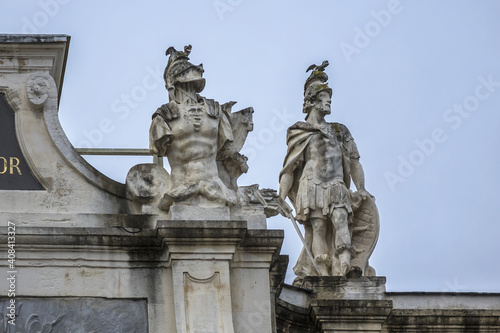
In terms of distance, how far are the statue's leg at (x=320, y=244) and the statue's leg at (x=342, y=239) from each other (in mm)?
198

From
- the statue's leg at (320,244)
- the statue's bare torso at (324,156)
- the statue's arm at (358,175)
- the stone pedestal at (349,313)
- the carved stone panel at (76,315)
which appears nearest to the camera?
the carved stone panel at (76,315)

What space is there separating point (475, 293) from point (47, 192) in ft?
20.7

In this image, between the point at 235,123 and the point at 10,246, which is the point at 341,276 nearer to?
the point at 235,123

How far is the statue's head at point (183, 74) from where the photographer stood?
1895 centimetres

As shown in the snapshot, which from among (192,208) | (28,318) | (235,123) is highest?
(235,123)

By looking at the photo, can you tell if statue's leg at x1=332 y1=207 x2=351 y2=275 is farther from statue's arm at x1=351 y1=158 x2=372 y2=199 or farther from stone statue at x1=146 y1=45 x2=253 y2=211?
stone statue at x1=146 y1=45 x2=253 y2=211

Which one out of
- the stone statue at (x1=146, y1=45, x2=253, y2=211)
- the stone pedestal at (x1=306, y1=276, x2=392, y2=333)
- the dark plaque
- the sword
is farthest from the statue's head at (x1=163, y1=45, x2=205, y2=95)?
the stone pedestal at (x1=306, y1=276, x2=392, y2=333)

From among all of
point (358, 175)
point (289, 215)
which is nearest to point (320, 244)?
point (289, 215)

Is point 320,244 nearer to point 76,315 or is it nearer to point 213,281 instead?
point 213,281

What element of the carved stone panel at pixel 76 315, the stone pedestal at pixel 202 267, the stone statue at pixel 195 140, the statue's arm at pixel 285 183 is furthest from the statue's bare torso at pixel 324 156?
the carved stone panel at pixel 76 315

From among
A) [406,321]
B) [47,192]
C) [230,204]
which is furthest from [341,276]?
[47,192]

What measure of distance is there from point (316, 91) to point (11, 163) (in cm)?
529

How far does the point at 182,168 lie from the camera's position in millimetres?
18531

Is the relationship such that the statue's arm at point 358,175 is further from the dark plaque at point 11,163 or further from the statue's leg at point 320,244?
the dark plaque at point 11,163
